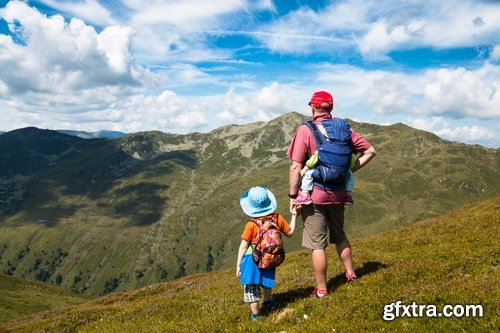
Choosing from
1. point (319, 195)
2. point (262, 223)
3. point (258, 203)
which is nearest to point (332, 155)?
point (319, 195)

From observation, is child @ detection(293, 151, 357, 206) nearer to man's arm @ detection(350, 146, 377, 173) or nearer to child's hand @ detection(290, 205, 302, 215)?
child's hand @ detection(290, 205, 302, 215)

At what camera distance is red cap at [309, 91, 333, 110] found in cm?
1170

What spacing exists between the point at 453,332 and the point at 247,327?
5527mm

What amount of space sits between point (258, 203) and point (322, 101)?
3596mm

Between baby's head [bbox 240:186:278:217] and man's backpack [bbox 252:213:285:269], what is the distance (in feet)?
1.30

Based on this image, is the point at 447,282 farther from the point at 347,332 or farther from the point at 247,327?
the point at 247,327

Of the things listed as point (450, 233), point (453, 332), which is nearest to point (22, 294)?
point (450, 233)

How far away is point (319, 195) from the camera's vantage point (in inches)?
443

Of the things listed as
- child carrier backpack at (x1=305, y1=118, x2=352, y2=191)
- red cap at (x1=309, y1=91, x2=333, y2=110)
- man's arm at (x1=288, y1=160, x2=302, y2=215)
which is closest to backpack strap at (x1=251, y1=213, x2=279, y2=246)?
man's arm at (x1=288, y1=160, x2=302, y2=215)

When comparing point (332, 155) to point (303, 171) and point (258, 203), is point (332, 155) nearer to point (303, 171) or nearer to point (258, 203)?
point (303, 171)

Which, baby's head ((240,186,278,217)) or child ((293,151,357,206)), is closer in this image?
child ((293,151,357,206))

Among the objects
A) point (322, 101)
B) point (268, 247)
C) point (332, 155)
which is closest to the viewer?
point (332, 155)

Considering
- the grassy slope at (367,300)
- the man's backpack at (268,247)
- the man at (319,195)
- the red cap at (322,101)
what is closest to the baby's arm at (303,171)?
the man at (319,195)

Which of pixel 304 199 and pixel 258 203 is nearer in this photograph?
pixel 304 199
